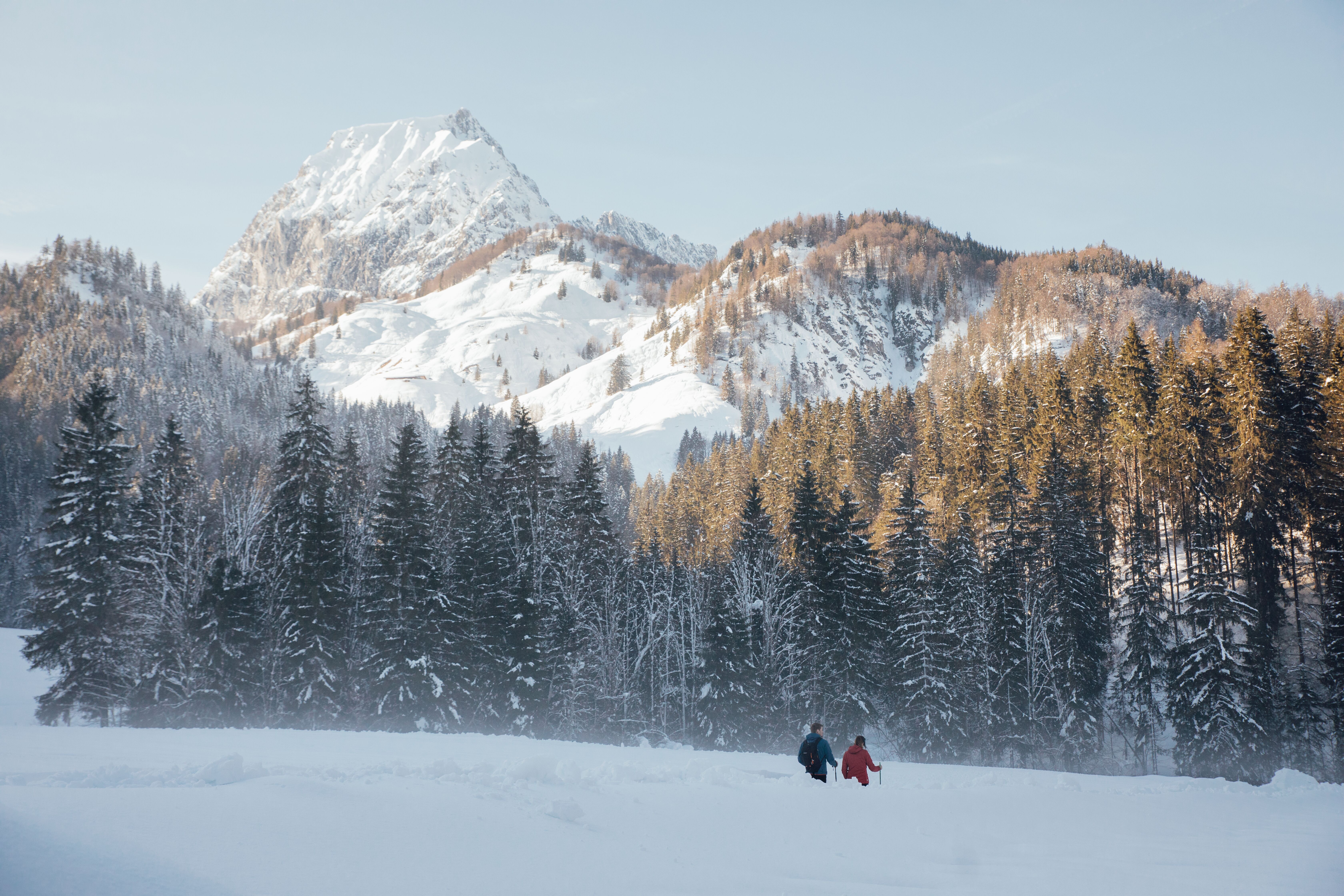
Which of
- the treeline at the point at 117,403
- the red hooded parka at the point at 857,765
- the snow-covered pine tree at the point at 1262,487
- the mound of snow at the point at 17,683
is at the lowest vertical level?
the mound of snow at the point at 17,683

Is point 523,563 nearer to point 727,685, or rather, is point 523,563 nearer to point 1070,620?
point 727,685

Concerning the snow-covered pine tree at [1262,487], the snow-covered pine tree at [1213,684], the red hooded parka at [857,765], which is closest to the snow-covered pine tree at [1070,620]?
the snow-covered pine tree at [1213,684]

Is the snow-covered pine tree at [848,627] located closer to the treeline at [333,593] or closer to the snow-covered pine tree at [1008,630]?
the snow-covered pine tree at [1008,630]

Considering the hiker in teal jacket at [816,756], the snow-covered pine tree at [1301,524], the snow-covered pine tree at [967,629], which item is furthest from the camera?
the snow-covered pine tree at [967,629]

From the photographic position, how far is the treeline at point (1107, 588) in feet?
101

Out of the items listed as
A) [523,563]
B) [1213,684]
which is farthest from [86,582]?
[1213,684]

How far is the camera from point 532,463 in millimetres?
39750

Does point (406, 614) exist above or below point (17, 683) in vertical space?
above

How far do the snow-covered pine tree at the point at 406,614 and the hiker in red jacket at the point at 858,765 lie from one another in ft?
77.0

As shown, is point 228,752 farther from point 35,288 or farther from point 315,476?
point 35,288

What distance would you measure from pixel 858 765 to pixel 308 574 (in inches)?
1089

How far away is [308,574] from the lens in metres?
33.2

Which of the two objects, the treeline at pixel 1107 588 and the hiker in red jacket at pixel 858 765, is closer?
the hiker in red jacket at pixel 858 765

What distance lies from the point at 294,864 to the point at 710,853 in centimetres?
470
